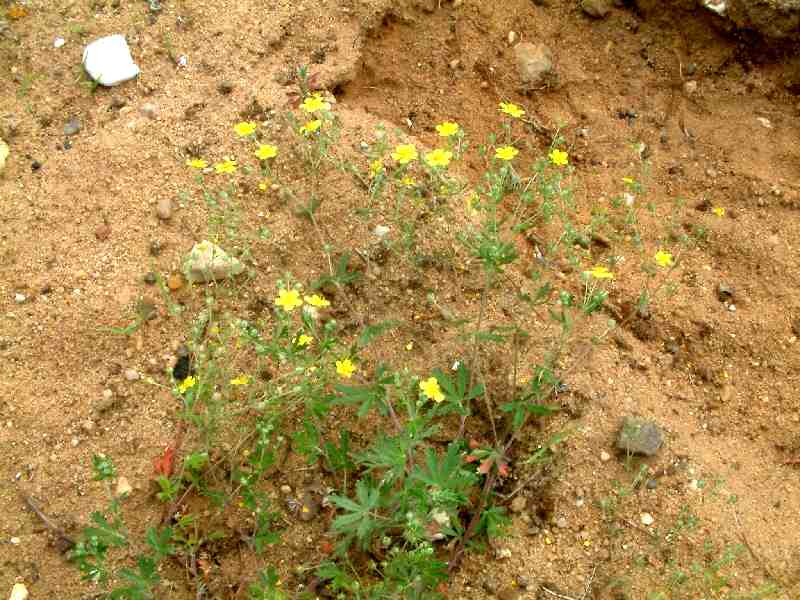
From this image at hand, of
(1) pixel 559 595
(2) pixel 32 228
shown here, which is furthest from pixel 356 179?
(1) pixel 559 595

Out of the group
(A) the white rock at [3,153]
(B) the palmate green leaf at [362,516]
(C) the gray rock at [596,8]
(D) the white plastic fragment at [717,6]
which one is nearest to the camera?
(B) the palmate green leaf at [362,516]

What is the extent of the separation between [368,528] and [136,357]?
1.26m

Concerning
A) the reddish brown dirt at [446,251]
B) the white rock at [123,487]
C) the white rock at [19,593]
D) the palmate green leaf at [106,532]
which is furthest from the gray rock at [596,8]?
the white rock at [19,593]

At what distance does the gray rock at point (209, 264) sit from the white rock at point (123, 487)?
2.71ft

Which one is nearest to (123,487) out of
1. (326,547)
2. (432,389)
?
(326,547)

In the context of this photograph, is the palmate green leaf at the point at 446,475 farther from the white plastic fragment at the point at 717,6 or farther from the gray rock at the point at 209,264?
the white plastic fragment at the point at 717,6

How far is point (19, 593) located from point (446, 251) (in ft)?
6.83

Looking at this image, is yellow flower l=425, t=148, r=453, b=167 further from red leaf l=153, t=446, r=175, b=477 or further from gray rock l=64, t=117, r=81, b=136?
gray rock l=64, t=117, r=81, b=136

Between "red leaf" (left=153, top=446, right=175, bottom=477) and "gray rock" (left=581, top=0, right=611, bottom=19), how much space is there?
10.5 ft

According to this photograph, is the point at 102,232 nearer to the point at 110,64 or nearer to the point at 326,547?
the point at 110,64

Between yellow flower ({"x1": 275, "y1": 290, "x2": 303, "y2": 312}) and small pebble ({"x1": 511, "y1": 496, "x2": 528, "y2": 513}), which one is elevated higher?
yellow flower ({"x1": 275, "y1": 290, "x2": 303, "y2": 312})

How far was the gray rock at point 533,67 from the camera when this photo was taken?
4129 millimetres

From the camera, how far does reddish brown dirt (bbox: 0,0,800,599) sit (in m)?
2.89

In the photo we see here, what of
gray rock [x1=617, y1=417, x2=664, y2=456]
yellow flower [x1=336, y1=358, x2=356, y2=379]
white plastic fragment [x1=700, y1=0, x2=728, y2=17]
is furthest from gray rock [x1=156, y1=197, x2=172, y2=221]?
white plastic fragment [x1=700, y1=0, x2=728, y2=17]
